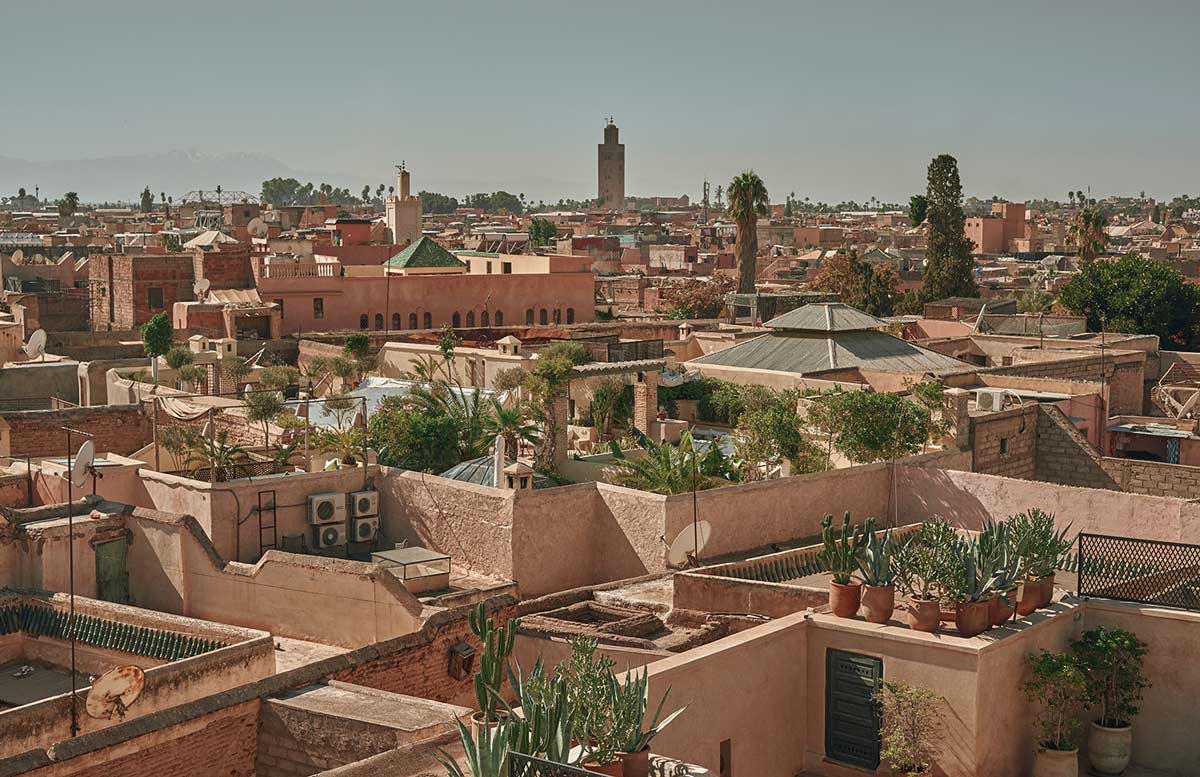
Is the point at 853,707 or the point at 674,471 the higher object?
the point at 674,471

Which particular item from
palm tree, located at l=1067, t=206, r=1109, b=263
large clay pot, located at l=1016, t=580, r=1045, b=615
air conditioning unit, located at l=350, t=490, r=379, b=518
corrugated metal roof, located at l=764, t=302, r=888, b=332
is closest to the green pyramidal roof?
corrugated metal roof, located at l=764, t=302, r=888, b=332

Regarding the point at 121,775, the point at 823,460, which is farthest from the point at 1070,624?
the point at 823,460

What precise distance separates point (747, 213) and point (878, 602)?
157 feet

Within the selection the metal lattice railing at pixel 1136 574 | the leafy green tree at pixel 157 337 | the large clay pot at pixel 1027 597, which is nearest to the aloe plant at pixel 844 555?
the large clay pot at pixel 1027 597

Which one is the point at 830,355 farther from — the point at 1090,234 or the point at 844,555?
the point at 1090,234

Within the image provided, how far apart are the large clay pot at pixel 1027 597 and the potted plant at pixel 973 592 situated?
1.48 ft

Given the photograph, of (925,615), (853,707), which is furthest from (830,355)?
(925,615)

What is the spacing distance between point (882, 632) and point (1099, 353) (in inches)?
889

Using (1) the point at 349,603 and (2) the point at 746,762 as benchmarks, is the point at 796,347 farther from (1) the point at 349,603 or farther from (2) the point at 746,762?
(2) the point at 746,762

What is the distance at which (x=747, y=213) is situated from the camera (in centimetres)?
5706

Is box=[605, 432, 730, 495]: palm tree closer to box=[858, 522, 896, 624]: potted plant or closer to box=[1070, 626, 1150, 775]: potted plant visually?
box=[858, 522, 896, 624]: potted plant

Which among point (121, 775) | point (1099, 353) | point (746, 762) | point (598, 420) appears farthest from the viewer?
point (1099, 353)

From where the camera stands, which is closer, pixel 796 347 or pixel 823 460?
pixel 823 460

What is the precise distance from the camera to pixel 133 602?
15.7 meters
